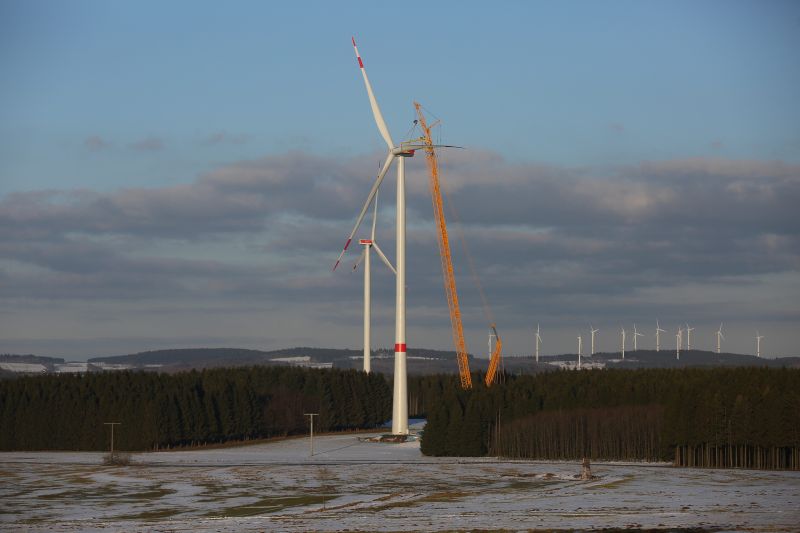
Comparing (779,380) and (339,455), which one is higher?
(779,380)

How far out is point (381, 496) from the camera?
12212cm

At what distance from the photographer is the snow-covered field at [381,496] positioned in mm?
97625

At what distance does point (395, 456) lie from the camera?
194m

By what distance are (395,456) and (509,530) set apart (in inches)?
4157

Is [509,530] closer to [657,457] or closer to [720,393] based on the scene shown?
[720,393]

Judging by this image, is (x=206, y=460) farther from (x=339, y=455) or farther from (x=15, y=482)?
(x=15, y=482)

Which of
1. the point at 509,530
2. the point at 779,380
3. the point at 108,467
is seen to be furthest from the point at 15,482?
the point at 779,380

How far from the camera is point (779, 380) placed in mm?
179500

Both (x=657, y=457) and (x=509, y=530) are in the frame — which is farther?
(x=657, y=457)

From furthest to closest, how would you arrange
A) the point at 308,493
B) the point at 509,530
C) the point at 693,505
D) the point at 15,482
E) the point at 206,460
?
the point at 206,460, the point at 15,482, the point at 308,493, the point at 693,505, the point at 509,530

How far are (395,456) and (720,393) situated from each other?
5277cm

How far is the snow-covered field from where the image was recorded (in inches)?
3844

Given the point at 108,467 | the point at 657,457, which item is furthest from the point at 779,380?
the point at 108,467

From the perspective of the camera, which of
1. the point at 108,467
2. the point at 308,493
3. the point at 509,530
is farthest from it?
the point at 108,467
